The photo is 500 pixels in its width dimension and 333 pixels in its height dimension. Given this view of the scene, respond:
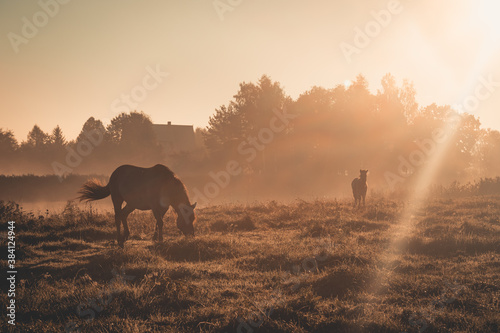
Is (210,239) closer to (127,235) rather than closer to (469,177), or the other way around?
(127,235)

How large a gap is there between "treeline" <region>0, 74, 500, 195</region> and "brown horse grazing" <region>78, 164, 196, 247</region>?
28.2 metres

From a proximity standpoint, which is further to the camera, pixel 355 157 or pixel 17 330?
pixel 355 157

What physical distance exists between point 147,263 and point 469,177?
55.1 metres

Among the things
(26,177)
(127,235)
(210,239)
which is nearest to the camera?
(210,239)

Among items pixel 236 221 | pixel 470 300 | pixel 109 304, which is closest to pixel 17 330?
pixel 109 304

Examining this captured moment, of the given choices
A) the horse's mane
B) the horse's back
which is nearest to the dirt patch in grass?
the horse's mane

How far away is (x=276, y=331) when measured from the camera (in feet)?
14.6

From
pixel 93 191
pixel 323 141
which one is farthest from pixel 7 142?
pixel 93 191

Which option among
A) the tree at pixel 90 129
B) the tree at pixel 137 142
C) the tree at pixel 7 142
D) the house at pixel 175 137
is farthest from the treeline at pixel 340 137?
the tree at pixel 7 142

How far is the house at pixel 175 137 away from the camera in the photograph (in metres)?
68.7

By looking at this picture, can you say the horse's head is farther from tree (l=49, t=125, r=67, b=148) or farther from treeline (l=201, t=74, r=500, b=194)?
tree (l=49, t=125, r=67, b=148)

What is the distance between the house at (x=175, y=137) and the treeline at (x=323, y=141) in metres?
13.9

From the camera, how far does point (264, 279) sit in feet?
23.0

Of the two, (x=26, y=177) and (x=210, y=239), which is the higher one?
(x=26, y=177)
